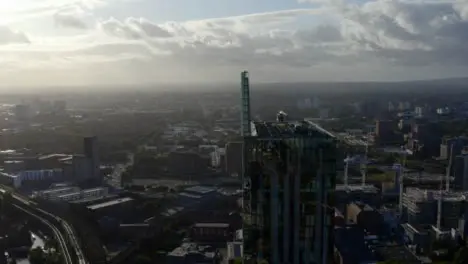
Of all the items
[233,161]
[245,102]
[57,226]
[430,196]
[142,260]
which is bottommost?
[57,226]

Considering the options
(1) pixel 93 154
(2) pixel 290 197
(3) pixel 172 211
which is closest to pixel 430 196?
(3) pixel 172 211

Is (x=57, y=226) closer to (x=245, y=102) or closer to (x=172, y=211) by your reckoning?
(x=172, y=211)

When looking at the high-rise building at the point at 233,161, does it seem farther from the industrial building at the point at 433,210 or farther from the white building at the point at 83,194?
the industrial building at the point at 433,210

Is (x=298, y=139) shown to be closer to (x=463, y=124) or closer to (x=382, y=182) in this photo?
(x=382, y=182)

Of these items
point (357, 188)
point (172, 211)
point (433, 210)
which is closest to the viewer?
point (433, 210)

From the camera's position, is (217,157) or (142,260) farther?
(217,157)

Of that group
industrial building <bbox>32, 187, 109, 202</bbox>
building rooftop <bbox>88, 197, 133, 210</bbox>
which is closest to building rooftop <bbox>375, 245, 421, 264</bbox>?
building rooftop <bbox>88, 197, 133, 210</bbox>
